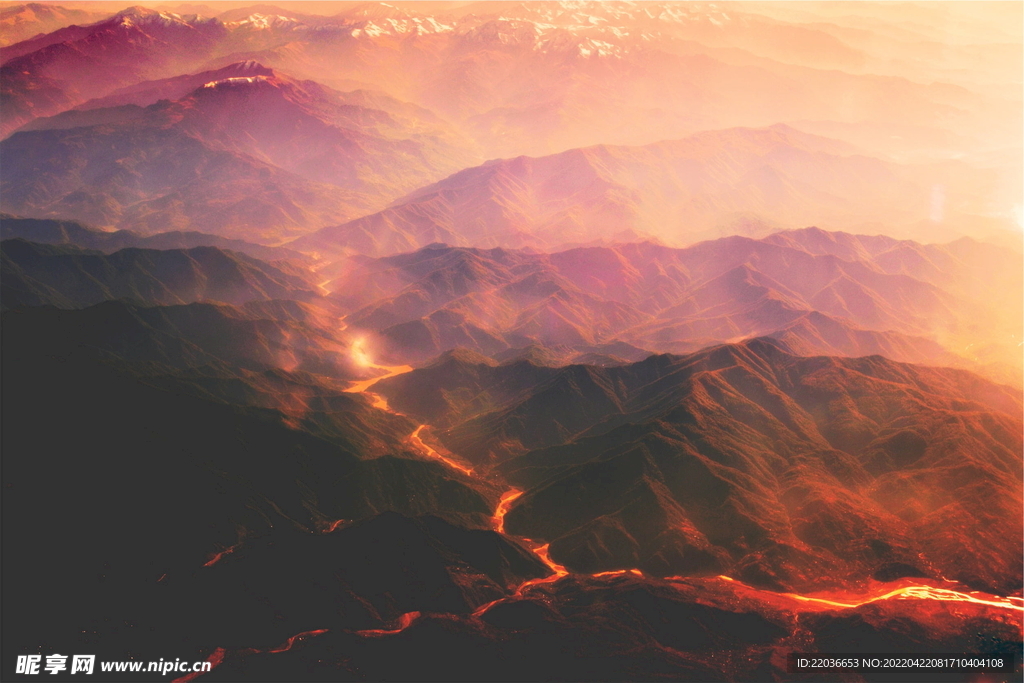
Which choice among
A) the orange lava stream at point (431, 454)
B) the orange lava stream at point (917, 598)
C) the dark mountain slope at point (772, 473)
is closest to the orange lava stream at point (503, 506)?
the dark mountain slope at point (772, 473)

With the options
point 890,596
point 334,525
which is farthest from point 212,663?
point 890,596

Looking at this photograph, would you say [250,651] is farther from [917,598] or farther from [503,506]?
[917,598]

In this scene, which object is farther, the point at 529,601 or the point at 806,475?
the point at 806,475

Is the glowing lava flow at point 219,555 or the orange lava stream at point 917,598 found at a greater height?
the orange lava stream at point 917,598

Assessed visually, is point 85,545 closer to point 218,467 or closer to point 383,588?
point 218,467

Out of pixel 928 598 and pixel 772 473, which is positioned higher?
pixel 772 473

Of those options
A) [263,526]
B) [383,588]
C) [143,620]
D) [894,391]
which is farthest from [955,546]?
[143,620]

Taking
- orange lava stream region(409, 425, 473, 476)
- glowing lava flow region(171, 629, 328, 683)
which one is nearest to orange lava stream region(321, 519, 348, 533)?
glowing lava flow region(171, 629, 328, 683)

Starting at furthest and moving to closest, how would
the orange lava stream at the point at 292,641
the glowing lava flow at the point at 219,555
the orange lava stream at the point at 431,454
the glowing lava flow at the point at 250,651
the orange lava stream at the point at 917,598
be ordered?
1. the orange lava stream at the point at 431,454
2. the glowing lava flow at the point at 219,555
3. the orange lava stream at the point at 917,598
4. the orange lava stream at the point at 292,641
5. the glowing lava flow at the point at 250,651

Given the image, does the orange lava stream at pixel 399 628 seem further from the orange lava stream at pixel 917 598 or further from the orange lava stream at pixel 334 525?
the orange lava stream at pixel 917 598
